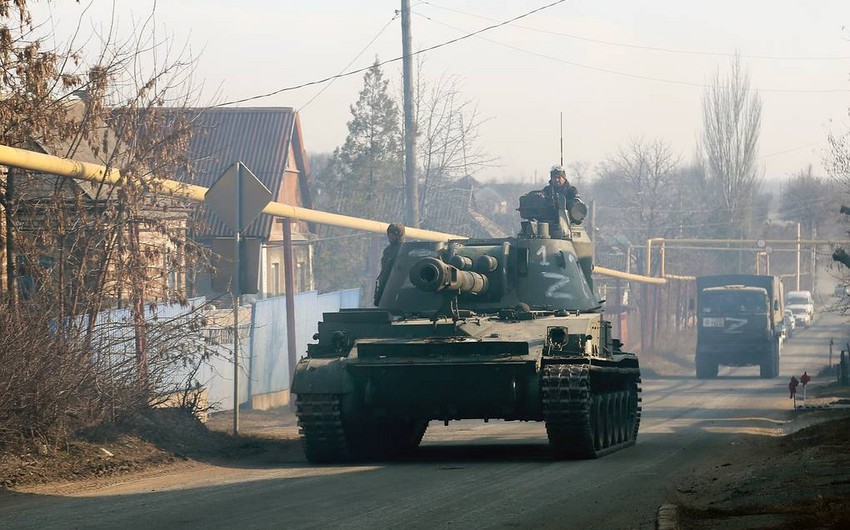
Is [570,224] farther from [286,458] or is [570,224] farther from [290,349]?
[290,349]

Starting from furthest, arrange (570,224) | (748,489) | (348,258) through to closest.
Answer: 1. (348,258)
2. (570,224)
3. (748,489)

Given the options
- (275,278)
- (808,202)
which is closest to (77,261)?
(275,278)

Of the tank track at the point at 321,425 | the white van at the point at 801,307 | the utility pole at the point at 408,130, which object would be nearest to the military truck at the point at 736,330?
the utility pole at the point at 408,130

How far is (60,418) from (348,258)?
3706 centimetres

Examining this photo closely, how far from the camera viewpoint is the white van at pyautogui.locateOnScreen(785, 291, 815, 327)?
255 feet

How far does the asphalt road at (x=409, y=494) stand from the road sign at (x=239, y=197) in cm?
261

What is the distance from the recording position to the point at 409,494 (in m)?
9.44

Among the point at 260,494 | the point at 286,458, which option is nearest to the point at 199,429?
the point at 286,458

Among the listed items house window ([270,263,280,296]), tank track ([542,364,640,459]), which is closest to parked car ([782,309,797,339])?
house window ([270,263,280,296])

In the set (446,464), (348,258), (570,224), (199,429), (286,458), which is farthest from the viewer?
(348,258)

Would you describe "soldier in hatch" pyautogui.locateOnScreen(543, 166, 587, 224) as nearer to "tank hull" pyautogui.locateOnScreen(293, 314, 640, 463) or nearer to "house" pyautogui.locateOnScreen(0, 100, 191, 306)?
"tank hull" pyautogui.locateOnScreen(293, 314, 640, 463)

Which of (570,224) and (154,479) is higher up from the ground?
(570,224)

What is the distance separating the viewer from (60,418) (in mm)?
11438

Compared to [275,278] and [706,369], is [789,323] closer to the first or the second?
[706,369]
